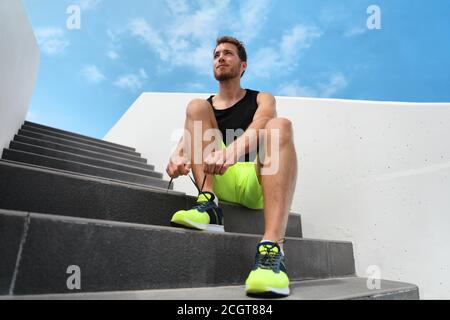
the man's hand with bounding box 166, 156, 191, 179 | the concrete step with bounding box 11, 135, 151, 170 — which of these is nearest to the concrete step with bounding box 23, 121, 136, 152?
the concrete step with bounding box 11, 135, 151, 170

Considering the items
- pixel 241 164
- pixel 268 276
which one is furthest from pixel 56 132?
pixel 268 276

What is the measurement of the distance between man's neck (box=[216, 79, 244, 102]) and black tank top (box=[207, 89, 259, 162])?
0.17 ft

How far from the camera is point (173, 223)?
0.94 m

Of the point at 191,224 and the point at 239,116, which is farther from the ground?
the point at 239,116

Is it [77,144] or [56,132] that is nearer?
[77,144]

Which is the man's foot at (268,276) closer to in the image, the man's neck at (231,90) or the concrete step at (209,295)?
the concrete step at (209,295)

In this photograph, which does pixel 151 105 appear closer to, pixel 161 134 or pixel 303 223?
pixel 161 134

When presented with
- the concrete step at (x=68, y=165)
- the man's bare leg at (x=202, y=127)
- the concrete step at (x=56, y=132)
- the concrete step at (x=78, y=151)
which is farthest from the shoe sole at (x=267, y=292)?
the concrete step at (x=56, y=132)

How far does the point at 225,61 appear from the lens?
1.40 m

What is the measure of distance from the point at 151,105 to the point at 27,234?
2.74 m

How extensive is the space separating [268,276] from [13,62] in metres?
1.66

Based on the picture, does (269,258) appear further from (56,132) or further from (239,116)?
(56,132)

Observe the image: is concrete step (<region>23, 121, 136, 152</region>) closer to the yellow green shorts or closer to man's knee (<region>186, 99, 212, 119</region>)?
man's knee (<region>186, 99, 212, 119</region>)
